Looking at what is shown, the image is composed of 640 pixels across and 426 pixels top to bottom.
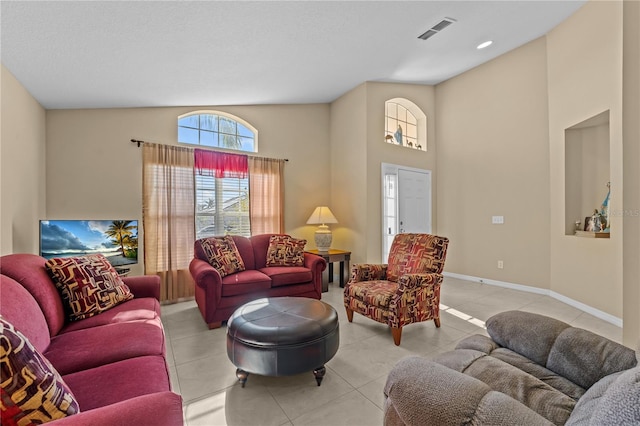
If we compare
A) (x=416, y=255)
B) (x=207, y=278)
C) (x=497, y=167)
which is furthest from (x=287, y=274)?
(x=497, y=167)

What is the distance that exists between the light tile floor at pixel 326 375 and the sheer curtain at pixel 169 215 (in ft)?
1.32

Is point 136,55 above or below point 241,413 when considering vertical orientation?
above

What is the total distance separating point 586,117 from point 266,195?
14.2 ft

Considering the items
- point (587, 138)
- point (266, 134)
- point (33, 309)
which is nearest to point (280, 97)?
point (266, 134)

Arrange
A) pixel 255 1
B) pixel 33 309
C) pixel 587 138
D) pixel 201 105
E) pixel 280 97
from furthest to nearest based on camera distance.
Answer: pixel 280 97, pixel 201 105, pixel 587 138, pixel 255 1, pixel 33 309

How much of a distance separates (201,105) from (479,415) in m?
4.53

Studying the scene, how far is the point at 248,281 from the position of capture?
3.27 m

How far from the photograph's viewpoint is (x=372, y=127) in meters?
4.71

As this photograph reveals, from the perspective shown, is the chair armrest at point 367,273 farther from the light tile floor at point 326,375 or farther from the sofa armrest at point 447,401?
the sofa armrest at point 447,401

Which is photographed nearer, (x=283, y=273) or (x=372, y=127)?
(x=283, y=273)

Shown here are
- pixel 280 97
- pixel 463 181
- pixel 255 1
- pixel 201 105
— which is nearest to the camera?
pixel 255 1

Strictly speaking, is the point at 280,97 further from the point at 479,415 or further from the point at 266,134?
the point at 479,415

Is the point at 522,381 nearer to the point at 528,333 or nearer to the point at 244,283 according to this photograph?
the point at 528,333

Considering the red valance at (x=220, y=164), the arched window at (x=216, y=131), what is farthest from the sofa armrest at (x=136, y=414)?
the arched window at (x=216, y=131)
